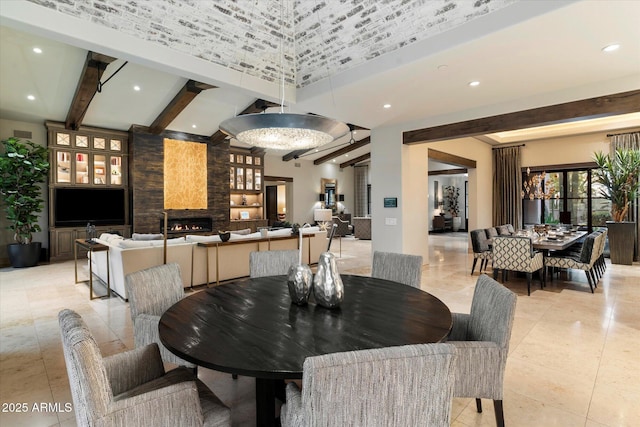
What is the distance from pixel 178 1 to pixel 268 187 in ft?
35.3

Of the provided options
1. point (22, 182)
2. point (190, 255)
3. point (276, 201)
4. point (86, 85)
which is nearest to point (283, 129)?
point (190, 255)

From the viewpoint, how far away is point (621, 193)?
679 centimetres

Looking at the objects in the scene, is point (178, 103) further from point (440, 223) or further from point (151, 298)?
point (440, 223)

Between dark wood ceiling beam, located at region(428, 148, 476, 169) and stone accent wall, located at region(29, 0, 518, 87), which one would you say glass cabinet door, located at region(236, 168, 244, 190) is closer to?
dark wood ceiling beam, located at region(428, 148, 476, 169)

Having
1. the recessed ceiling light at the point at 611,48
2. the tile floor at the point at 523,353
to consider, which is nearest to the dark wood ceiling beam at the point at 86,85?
the tile floor at the point at 523,353

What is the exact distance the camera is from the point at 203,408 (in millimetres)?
1396

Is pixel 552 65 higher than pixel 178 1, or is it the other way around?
pixel 178 1

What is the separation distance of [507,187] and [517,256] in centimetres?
547

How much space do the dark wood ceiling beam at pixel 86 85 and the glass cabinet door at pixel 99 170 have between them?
89 cm

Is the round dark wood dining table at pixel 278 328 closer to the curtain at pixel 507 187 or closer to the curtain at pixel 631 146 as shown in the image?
the curtain at pixel 631 146

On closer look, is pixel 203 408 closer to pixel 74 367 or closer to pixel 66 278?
pixel 74 367

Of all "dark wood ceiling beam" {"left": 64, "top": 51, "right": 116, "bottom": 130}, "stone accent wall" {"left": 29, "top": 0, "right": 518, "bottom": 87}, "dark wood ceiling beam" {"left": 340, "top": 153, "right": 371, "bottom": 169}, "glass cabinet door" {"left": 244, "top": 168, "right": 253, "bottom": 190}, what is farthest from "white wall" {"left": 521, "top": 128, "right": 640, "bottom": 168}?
"dark wood ceiling beam" {"left": 64, "top": 51, "right": 116, "bottom": 130}

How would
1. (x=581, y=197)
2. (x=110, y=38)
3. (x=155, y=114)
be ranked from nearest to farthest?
(x=110, y=38)
(x=155, y=114)
(x=581, y=197)

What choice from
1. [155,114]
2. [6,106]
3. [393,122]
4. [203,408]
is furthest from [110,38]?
[6,106]
